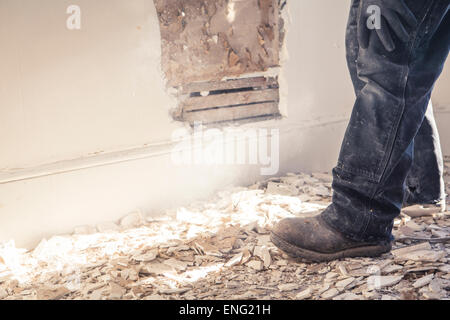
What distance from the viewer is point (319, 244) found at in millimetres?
1715

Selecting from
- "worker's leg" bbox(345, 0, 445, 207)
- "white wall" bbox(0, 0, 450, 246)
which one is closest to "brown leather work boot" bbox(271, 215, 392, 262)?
"worker's leg" bbox(345, 0, 445, 207)

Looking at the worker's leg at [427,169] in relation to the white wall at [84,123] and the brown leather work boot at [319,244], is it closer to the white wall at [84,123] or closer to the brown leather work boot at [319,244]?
the brown leather work boot at [319,244]

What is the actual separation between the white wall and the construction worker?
1.02 metres

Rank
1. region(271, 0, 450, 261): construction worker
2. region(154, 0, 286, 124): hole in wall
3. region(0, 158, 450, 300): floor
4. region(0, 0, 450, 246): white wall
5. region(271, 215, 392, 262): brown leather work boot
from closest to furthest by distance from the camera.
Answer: region(271, 0, 450, 261): construction worker
region(0, 158, 450, 300): floor
region(271, 215, 392, 262): brown leather work boot
region(0, 0, 450, 246): white wall
region(154, 0, 286, 124): hole in wall

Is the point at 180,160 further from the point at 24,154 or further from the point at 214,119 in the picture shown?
the point at 24,154

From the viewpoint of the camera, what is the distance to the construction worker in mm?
1482

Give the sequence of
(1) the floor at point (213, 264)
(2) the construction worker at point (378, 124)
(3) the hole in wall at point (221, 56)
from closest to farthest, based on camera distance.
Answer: (2) the construction worker at point (378, 124) → (1) the floor at point (213, 264) → (3) the hole in wall at point (221, 56)

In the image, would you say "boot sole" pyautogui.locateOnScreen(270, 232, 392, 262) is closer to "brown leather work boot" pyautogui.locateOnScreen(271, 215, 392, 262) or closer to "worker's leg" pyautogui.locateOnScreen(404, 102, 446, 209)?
"brown leather work boot" pyautogui.locateOnScreen(271, 215, 392, 262)

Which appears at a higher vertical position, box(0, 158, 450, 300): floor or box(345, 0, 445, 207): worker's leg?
box(345, 0, 445, 207): worker's leg

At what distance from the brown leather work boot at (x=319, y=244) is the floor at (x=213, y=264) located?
0.12 feet

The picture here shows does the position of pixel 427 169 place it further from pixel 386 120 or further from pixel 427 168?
pixel 386 120

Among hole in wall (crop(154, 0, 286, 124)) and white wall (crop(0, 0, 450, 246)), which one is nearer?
white wall (crop(0, 0, 450, 246))

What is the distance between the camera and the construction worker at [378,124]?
148 centimetres

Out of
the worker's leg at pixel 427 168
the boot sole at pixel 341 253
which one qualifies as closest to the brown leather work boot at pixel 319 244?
the boot sole at pixel 341 253
